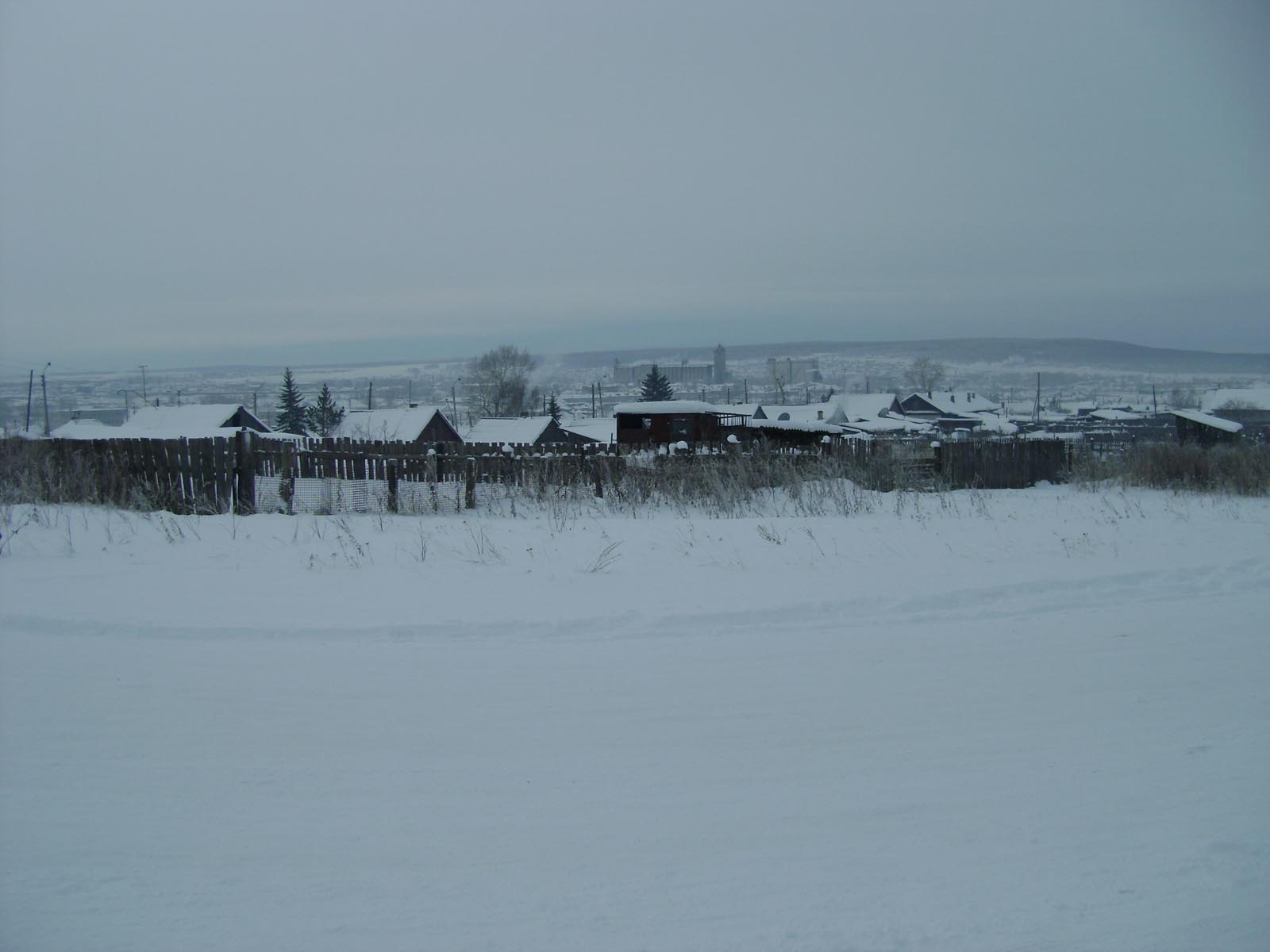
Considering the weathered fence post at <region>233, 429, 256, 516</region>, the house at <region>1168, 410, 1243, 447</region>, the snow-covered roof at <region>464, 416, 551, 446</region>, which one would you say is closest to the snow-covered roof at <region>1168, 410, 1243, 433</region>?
the house at <region>1168, 410, 1243, 447</region>

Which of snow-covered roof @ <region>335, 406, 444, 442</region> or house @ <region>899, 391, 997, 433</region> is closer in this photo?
snow-covered roof @ <region>335, 406, 444, 442</region>

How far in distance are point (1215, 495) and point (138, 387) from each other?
117m

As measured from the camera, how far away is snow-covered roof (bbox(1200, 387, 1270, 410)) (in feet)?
240

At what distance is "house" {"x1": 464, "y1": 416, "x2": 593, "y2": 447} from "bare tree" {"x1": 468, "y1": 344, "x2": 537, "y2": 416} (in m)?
44.4

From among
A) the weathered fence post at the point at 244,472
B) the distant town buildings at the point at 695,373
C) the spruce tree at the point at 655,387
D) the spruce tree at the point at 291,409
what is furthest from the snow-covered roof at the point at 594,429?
the distant town buildings at the point at 695,373

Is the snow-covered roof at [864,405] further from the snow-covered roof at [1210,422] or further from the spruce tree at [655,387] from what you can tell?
the snow-covered roof at [1210,422]

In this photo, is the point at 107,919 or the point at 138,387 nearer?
the point at 107,919

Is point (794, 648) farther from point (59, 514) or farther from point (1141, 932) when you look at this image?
point (59, 514)

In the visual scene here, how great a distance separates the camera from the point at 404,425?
4091cm

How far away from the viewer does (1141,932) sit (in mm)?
2771

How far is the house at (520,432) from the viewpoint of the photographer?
144 ft

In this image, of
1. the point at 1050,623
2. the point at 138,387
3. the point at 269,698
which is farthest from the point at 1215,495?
the point at 138,387

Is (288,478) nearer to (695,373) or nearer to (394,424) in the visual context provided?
(394,424)

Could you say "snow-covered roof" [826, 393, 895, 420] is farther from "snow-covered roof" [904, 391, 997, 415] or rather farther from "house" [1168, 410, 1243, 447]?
"house" [1168, 410, 1243, 447]
